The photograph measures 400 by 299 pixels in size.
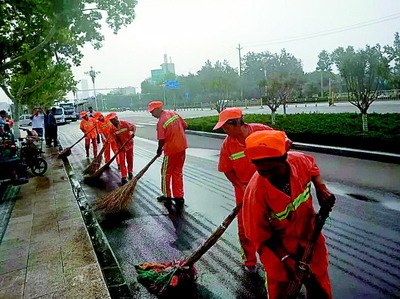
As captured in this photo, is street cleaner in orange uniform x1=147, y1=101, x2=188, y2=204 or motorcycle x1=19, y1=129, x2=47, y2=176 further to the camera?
motorcycle x1=19, y1=129, x2=47, y2=176

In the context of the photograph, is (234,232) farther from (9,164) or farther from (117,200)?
(9,164)

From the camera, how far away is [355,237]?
3861 mm

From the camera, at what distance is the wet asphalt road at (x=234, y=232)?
3037 millimetres

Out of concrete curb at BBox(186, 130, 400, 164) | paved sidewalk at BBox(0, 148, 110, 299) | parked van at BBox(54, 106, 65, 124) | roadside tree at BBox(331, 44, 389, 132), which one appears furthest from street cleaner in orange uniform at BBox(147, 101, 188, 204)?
parked van at BBox(54, 106, 65, 124)

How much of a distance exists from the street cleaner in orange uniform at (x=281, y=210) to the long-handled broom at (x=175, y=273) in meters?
0.90

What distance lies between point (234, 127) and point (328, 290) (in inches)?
56.7

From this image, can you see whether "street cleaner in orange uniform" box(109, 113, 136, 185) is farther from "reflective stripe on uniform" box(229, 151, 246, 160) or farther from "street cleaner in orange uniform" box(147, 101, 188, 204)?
"reflective stripe on uniform" box(229, 151, 246, 160)

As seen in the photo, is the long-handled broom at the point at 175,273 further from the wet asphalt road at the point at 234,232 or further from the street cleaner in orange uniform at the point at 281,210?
the street cleaner in orange uniform at the point at 281,210

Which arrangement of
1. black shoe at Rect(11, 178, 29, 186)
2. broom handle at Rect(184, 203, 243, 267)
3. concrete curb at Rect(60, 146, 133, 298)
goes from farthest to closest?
black shoe at Rect(11, 178, 29, 186), concrete curb at Rect(60, 146, 133, 298), broom handle at Rect(184, 203, 243, 267)

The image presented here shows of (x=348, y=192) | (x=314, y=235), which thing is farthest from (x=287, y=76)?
(x=314, y=235)

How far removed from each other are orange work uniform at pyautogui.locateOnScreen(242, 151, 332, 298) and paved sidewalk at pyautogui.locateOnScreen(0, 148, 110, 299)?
1672mm

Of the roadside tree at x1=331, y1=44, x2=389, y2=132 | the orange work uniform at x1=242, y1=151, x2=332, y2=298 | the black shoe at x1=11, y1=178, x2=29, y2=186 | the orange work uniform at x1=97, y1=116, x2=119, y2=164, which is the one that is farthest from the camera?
the roadside tree at x1=331, y1=44, x2=389, y2=132

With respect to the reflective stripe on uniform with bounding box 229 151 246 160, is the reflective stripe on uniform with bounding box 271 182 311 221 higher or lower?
lower

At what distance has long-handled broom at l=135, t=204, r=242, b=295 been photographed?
9.77 feet
